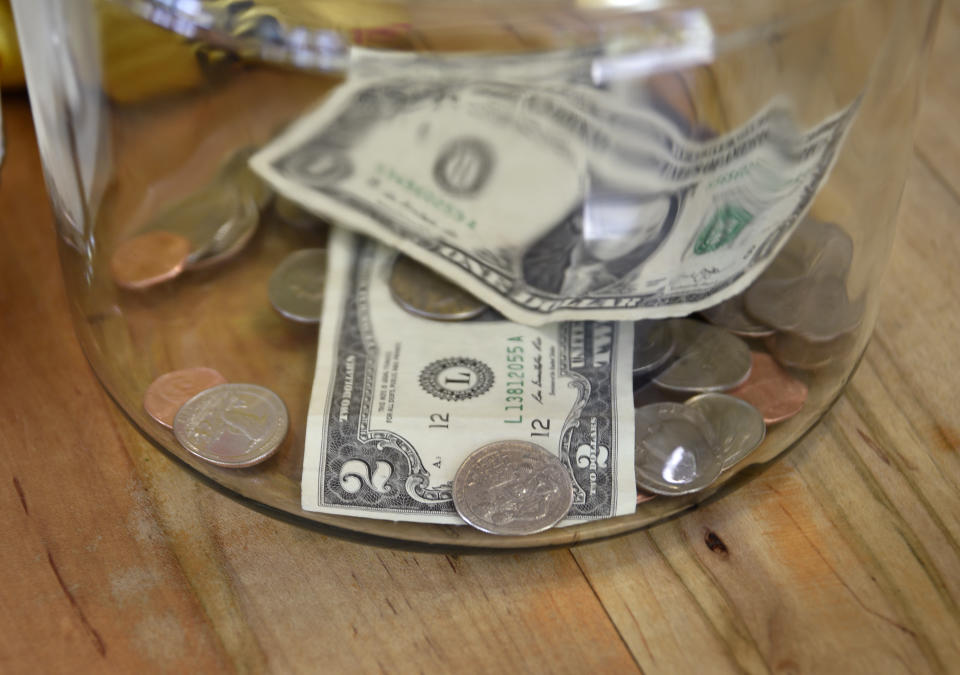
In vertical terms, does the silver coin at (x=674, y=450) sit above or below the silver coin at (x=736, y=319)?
below

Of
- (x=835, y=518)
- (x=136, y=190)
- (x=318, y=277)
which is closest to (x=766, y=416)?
(x=835, y=518)

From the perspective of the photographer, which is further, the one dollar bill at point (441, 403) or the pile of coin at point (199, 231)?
the pile of coin at point (199, 231)

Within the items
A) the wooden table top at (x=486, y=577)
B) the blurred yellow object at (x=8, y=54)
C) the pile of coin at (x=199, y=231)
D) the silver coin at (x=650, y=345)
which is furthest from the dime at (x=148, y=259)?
the silver coin at (x=650, y=345)

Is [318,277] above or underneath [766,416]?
underneath

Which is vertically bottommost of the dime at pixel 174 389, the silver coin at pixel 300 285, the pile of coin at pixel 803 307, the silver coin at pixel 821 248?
the dime at pixel 174 389

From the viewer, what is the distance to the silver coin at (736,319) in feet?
2.04

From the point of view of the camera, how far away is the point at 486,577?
511 mm

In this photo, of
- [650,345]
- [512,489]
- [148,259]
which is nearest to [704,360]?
[650,345]

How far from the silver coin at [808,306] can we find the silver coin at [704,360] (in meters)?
0.03

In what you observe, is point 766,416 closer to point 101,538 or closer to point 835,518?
point 835,518

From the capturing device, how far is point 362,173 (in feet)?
2.37

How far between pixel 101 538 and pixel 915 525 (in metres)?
0.45

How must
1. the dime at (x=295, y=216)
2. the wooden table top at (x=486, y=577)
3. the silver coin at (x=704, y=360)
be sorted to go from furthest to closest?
the dime at (x=295, y=216), the silver coin at (x=704, y=360), the wooden table top at (x=486, y=577)

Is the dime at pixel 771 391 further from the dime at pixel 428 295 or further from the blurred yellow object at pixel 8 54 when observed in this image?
the blurred yellow object at pixel 8 54
